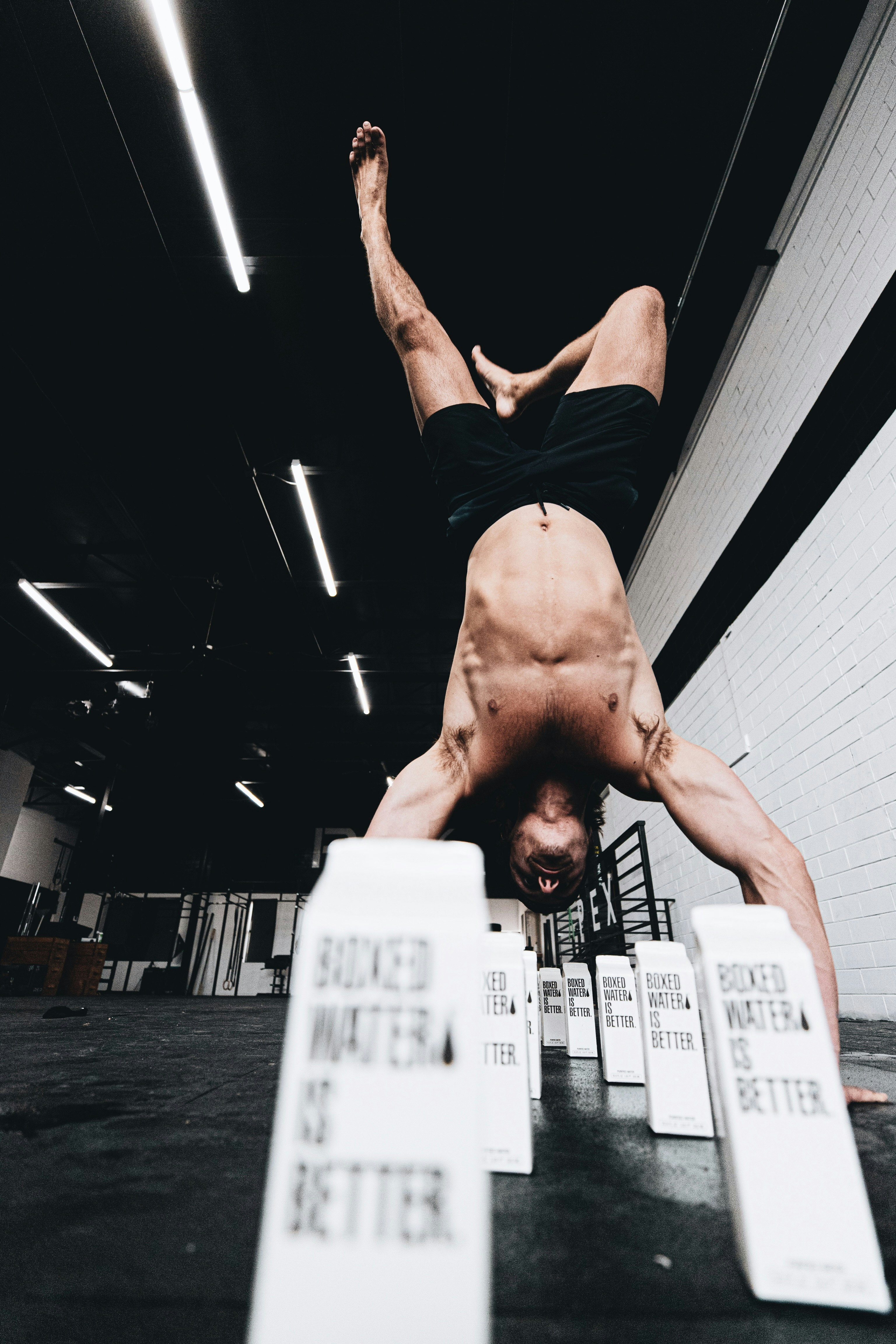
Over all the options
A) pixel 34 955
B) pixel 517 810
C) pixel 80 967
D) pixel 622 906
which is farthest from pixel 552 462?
pixel 80 967

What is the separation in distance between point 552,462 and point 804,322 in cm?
303

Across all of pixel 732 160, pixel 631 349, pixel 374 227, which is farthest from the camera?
pixel 732 160

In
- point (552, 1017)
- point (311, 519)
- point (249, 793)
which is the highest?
point (311, 519)

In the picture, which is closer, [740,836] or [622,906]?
[740,836]

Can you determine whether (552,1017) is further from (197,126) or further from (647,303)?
(197,126)

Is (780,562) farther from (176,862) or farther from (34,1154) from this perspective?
(176,862)

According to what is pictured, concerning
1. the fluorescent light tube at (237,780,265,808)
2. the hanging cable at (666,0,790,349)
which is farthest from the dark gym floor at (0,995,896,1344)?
the fluorescent light tube at (237,780,265,808)

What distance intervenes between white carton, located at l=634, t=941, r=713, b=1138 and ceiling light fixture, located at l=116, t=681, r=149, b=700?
8.83 m

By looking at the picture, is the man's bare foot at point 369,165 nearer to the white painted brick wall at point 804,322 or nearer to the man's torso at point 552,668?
the man's torso at point 552,668

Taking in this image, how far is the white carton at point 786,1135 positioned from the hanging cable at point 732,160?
3.32 meters

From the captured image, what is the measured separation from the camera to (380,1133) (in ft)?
1.19

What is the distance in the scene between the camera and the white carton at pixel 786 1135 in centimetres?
46

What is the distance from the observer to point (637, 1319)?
1.56 feet

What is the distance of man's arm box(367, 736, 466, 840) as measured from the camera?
1.31m
